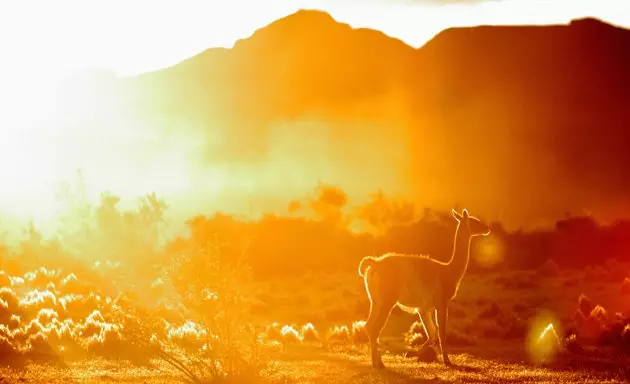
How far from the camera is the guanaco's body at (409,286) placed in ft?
64.5

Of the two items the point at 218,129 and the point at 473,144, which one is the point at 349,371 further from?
the point at 218,129

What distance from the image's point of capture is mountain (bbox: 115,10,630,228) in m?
130

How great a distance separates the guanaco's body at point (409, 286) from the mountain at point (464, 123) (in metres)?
94.9

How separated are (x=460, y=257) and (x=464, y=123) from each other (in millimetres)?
130489

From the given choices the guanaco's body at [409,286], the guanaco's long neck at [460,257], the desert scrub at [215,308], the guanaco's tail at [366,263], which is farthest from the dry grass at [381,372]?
the guanaco's tail at [366,263]

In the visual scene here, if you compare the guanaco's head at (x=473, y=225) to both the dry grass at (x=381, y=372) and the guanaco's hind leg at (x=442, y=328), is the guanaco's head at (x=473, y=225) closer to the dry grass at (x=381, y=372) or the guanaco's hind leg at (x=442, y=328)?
the guanaco's hind leg at (x=442, y=328)

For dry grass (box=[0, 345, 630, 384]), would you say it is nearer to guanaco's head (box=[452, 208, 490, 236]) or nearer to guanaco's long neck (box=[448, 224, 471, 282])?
guanaco's long neck (box=[448, 224, 471, 282])

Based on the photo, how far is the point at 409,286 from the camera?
1997cm

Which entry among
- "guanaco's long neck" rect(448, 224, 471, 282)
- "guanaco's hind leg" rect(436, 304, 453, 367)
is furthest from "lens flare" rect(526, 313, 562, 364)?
"guanaco's long neck" rect(448, 224, 471, 282)

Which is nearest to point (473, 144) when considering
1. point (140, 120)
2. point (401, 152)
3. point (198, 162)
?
point (401, 152)

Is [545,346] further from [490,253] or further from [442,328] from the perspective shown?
[490,253]

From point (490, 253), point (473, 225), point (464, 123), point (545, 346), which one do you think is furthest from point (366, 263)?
point (464, 123)

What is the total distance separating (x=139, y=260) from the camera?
62125 millimetres

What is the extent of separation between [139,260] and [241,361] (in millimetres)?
45325
